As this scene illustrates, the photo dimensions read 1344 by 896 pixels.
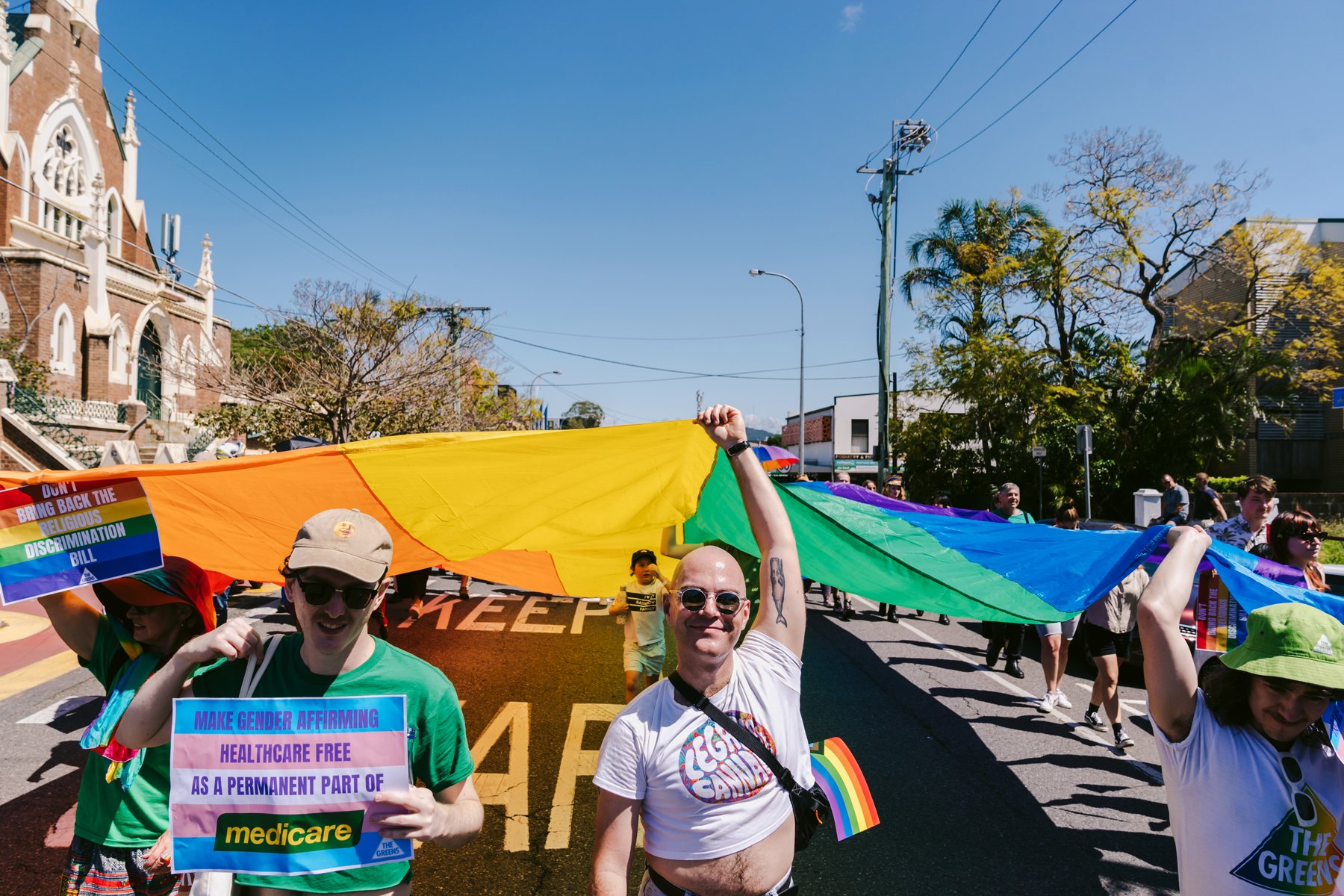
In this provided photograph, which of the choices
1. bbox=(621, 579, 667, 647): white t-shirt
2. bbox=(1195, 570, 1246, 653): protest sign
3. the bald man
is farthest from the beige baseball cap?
bbox=(621, 579, 667, 647): white t-shirt

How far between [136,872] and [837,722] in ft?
18.2

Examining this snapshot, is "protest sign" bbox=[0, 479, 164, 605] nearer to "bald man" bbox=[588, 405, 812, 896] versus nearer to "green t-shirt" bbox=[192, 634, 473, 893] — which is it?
"green t-shirt" bbox=[192, 634, 473, 893]

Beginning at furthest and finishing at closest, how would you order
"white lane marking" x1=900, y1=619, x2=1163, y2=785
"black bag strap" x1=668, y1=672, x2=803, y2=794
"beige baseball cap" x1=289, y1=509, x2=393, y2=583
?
"white lane marking" x1=900, y1=619, x2=1163, y2=785, "black bag strap" x1=668, y1=672, x2=803, y2=794, "beige baseball cap" x1=289, y1=509, x2=393, y2=583

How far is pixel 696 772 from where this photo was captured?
6.93 feet

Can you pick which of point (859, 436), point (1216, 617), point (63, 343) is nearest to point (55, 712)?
point (1216, 617)

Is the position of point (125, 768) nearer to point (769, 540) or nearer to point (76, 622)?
point (76, 622)

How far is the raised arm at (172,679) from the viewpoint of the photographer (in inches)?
78.0

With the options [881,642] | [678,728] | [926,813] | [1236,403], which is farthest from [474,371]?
[678,728]

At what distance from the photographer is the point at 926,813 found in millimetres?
5066

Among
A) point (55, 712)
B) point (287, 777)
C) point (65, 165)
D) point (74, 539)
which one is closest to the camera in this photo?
point (287, 777)

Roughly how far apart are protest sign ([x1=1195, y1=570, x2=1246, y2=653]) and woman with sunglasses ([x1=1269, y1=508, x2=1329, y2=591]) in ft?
2.22

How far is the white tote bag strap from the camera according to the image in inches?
79.9

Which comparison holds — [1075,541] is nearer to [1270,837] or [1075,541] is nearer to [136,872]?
[1270,837]

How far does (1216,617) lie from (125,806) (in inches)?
195
